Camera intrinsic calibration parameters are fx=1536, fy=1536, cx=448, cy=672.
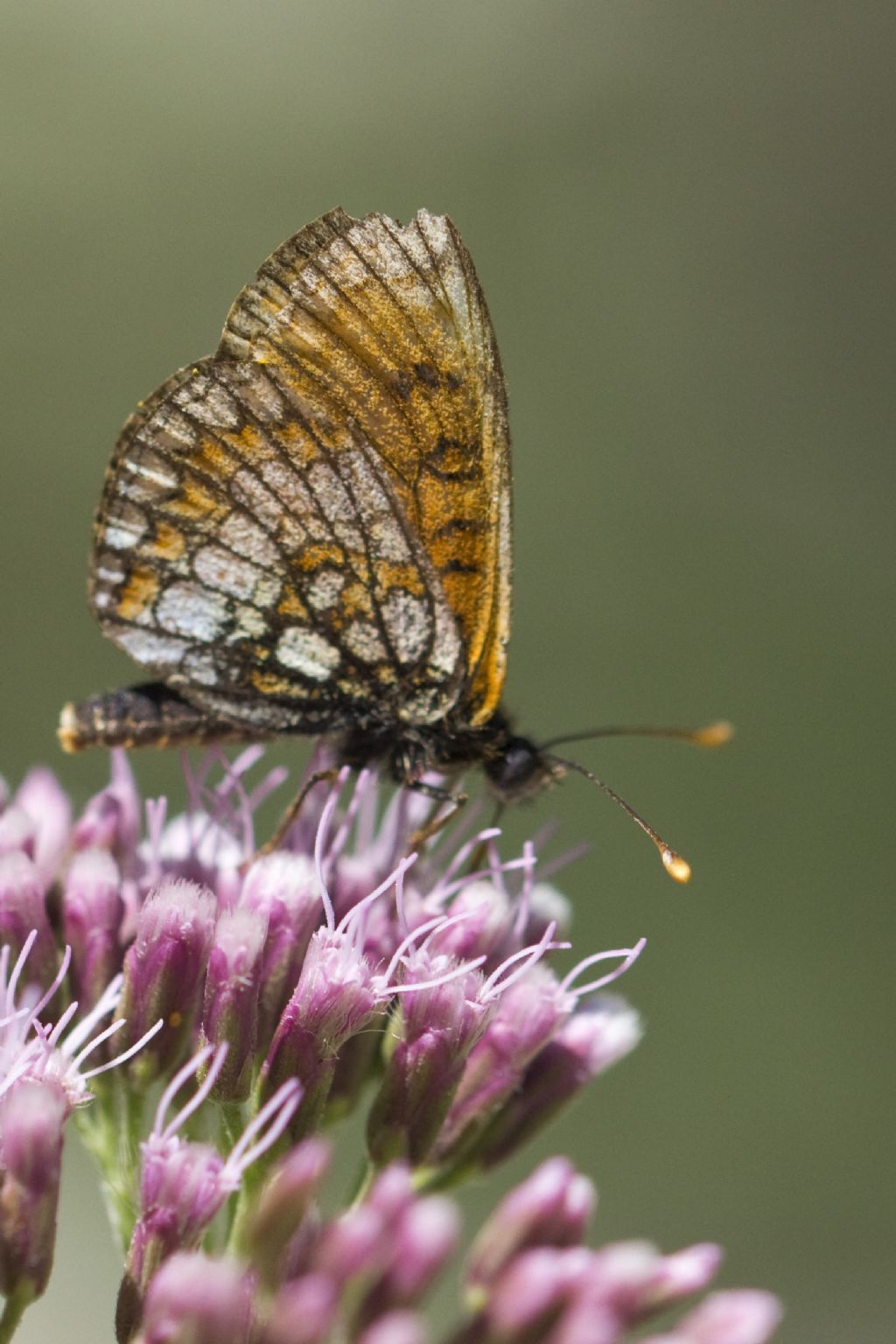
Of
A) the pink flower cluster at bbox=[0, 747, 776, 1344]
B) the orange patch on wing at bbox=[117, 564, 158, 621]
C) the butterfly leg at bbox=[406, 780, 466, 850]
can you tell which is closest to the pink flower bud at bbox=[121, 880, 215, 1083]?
the pink flower cluster at bbox=[0, 747, 776, 1344]

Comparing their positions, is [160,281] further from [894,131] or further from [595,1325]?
[595,1325]

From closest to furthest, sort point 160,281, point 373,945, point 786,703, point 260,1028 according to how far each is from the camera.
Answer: point 260,1028, point 373,945, point 786,703, point 160,281

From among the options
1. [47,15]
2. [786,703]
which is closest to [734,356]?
[786,703]

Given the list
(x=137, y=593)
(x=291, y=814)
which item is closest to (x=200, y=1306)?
(x=291, y=814)

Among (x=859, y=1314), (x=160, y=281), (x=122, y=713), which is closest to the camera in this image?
(x=122, y=713)

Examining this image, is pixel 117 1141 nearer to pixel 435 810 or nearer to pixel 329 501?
pixel 435 810

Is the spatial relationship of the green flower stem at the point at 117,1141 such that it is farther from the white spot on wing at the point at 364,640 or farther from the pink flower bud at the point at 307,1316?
the white spot on wing at the point at 364,640

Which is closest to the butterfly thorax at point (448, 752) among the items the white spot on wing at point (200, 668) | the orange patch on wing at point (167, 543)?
the white spot on wing at point (200, 668)

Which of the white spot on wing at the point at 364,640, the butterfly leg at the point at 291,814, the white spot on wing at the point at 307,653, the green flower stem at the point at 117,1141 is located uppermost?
the white spot on wing at the point at 364,640
